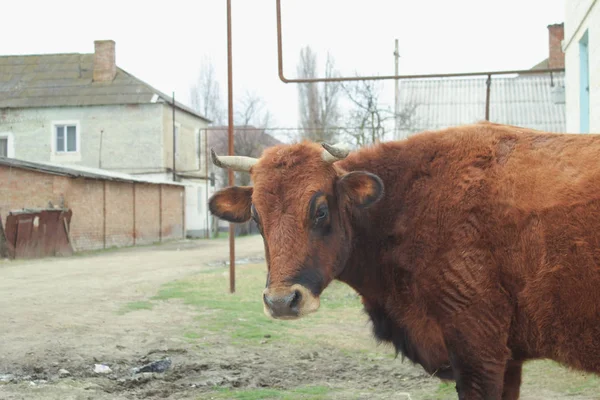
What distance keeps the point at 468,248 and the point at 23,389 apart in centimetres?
412

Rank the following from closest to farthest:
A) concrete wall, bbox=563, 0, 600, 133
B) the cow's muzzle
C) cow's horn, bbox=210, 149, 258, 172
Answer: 1. the cow's muzzle
2. cow's horn, bbox=210, 149, 258, 172
3. concrete wall, bbox=563, 0, 600, 133

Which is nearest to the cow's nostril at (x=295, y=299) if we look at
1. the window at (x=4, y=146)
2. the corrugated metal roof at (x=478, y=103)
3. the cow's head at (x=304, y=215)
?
the cow's head at (x=304, y=215)

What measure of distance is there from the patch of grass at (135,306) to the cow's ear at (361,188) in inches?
266

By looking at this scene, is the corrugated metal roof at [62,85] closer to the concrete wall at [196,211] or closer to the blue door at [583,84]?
the concrete wall at [196,211]

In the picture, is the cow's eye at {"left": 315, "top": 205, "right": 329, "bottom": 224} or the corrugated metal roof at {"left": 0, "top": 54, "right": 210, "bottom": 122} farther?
the corrugated metal roof at {"left": 0, "top": 54, "right": 210, "bottom": 122}

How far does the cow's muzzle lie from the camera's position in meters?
4.48

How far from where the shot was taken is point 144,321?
9.98 meters

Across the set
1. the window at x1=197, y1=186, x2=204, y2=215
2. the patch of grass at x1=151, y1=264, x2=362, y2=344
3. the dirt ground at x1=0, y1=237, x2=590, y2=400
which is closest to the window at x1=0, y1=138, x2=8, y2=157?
the window at x1=197, y1=186, x2=204, y2=215

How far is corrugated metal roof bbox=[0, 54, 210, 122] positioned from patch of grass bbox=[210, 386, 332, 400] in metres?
34.2

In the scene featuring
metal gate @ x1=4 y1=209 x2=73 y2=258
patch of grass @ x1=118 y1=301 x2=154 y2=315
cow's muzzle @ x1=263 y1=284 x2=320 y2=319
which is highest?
cow's muzzle @ x1=263 y1=284 x2=320 y2=319

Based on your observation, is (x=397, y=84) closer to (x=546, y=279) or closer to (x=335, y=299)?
(x=335, y=299)

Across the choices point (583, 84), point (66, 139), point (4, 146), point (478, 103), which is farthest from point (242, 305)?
point (4, 146)

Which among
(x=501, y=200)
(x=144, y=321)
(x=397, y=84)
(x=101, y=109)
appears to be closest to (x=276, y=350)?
(x=144, y=321)

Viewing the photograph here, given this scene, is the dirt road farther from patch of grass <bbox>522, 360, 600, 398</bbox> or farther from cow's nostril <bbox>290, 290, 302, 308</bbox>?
patch of grass <bbox>522, 360, 600, 398</bbox>
